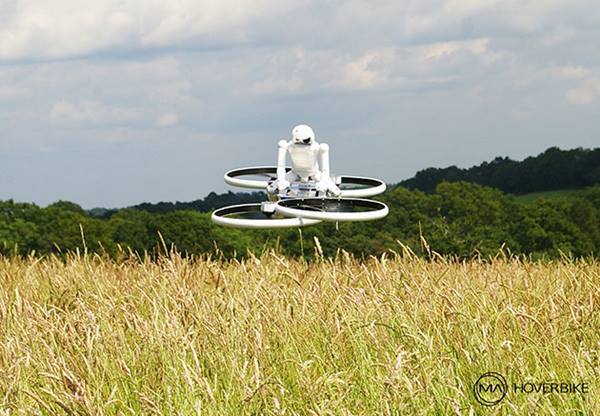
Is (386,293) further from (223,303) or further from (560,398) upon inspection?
(560,398)

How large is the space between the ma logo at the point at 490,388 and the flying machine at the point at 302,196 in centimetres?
225

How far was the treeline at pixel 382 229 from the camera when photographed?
17094 millimetres

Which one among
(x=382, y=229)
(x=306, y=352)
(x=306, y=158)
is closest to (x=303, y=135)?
(x=306, y=158)

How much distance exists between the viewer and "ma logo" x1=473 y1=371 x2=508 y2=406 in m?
4.17

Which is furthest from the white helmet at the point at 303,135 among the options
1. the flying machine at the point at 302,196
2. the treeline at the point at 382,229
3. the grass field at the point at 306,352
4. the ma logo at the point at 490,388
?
the treeline at the point at 382,229

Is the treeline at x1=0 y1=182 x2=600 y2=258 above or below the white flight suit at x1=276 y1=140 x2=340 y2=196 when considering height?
below

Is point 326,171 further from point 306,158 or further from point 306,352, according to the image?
point 306,352

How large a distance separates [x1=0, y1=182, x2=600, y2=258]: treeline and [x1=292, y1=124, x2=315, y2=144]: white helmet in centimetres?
831

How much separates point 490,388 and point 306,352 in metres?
1.16

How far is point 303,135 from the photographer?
7.05m

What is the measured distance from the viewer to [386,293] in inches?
226

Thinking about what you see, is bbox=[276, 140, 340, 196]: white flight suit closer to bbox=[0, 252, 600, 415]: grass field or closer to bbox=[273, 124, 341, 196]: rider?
bbox=[273, 124, 341, 196]: rider

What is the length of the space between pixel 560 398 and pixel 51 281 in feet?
16.2

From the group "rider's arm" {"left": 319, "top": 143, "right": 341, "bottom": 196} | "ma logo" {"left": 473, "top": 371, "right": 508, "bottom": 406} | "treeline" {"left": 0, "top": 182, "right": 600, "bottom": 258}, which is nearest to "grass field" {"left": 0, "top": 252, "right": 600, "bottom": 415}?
"ma logo" {"left": 473, "top": 371, "right": 508, "bottom": 406}
